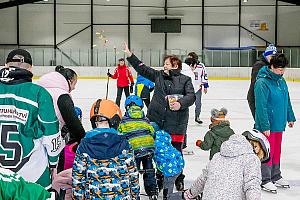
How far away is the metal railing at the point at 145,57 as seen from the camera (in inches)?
1043

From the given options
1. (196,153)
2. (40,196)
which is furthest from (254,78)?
(40,196)

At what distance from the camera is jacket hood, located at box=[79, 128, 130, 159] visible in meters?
2.81

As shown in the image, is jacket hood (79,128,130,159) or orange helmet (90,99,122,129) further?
orange helmet (90,99,122,129)

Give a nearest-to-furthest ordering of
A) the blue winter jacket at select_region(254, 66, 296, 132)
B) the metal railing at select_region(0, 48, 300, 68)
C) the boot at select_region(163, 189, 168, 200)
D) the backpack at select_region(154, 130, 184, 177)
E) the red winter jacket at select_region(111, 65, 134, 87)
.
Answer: the backpack at select_region(154, 130, 184, 177)
the boot at select_region(163, 189, 168, 200)
the blue winter jacket at select_region(254, 66, 296, 132)
the red winter jacket at select_region(111, 65, 134, 87)
the metal railing at select_region(0, 48, 300, 68)

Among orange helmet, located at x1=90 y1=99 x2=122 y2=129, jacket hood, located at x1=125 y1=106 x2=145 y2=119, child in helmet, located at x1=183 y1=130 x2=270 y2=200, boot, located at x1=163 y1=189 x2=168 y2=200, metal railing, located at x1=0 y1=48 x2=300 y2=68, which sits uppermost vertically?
metal railing, located at x1=0 y1=48 x2=300 y2=68

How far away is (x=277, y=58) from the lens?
16.1 ft

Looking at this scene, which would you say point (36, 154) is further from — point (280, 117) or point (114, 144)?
point (280, 117)

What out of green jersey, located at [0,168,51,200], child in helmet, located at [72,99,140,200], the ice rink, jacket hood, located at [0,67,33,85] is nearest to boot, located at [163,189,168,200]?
the ice rink

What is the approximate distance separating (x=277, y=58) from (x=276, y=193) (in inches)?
49.3

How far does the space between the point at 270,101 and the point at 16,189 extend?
13.1 ft

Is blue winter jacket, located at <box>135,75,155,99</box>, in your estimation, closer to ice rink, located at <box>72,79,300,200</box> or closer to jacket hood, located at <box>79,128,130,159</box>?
ice rink, located at <box>72,79,300,200</box>

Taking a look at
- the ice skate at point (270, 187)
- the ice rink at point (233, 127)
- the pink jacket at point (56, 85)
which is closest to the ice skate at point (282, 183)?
the ice rink at point (233, 127)

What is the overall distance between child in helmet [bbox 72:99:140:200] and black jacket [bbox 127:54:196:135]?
6.94ft

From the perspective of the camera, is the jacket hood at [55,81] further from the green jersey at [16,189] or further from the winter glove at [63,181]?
the green jersey at [16,189]
